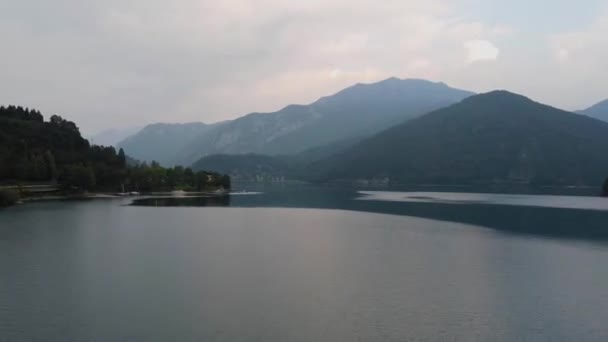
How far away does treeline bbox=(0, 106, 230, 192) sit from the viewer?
450 ft

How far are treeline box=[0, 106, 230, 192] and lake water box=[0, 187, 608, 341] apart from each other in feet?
254

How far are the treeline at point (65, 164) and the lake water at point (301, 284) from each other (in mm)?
77360

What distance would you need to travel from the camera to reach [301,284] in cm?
3453

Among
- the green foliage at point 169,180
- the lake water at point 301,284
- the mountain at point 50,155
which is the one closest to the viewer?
the lake water at point 301,284

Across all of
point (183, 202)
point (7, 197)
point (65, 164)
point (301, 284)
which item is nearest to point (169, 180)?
point (65, 164)

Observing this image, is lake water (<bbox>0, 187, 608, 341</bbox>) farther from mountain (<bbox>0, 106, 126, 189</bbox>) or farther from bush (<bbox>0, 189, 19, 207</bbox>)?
mountain (<bbox>0, 106, 126, 189</bbox>)

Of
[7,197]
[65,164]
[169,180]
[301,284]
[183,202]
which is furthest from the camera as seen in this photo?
[169,180]

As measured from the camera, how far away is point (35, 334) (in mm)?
A: 23750

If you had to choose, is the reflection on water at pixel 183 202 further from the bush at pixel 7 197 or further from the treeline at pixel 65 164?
the treeline at pixel 65 164

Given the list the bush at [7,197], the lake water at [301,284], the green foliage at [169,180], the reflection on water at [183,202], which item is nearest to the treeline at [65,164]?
the green foliage at [169,180]

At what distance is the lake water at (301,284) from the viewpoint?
25141 millimetres

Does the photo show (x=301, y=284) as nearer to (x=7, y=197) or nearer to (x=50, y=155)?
(x=7, y=197)

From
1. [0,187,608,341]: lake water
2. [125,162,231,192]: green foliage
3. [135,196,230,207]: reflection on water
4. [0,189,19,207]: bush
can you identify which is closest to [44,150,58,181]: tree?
[125,162,231,192]: green foliage

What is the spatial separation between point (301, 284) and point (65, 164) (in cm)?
A: 13404
